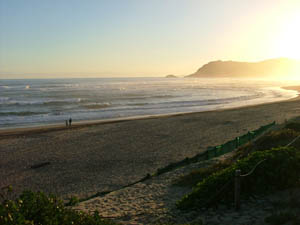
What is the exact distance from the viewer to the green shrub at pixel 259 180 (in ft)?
23.5

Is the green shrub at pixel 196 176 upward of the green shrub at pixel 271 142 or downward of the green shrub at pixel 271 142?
downward

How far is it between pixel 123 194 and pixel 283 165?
5.18 metres

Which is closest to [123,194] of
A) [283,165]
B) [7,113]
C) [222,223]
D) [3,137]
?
[222,223]

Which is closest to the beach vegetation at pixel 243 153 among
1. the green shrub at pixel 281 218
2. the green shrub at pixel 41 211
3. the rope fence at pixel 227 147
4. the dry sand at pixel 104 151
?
the dry sand at pixel 104 151

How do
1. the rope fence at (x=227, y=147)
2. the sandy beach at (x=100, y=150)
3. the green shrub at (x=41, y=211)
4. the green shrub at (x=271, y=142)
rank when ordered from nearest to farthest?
the green shrub at (x=41, y=211), the green shrub at (x=271, y=142), the sandy beach at (x=100, y=150), the rope fence at (x=227, y=147)

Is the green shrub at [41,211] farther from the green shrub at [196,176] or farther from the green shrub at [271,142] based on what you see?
the green shrub at [271,142]

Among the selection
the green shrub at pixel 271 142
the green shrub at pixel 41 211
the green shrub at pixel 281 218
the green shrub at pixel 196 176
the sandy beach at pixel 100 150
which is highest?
the green shrub at pixel 41 211

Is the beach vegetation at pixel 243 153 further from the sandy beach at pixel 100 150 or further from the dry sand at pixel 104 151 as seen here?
the sandy beach at pixel 100 150

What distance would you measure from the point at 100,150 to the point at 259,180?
12013mm

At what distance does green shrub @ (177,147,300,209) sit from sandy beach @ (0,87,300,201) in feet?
15.7

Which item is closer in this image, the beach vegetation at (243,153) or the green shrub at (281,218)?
the green shrub at (281,218)

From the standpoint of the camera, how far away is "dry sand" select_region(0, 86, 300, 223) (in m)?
12.0

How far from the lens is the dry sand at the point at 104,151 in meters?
12.0

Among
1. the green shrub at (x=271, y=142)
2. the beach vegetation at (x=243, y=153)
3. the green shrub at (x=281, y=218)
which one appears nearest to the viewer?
the green shrub at (x=281, y=218)
